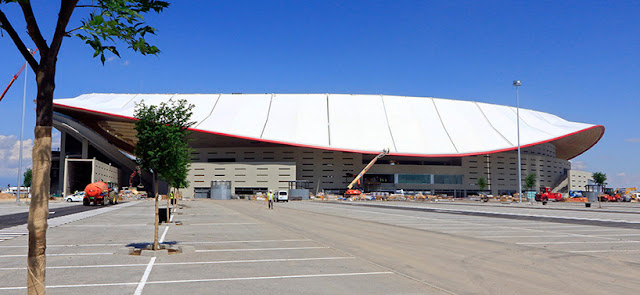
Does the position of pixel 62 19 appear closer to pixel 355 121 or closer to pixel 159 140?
pixel 159 140

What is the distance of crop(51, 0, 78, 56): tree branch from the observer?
4727mm

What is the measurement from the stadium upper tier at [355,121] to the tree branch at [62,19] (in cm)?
7652

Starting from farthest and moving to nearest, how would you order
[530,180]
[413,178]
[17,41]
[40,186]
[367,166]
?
[530,180] → [413,178] → [367,166] → [17,41] → [40,186]

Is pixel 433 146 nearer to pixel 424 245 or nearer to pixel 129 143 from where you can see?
pixel 129 143

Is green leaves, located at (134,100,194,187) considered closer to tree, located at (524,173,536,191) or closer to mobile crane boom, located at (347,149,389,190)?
mobile crane boom, located at (347,149,389,190)

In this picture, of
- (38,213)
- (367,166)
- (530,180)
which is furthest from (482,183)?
(38,213)

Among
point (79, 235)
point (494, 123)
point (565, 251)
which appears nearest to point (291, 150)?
point (494, 123)

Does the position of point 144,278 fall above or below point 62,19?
below

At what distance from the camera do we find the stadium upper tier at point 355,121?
275ft

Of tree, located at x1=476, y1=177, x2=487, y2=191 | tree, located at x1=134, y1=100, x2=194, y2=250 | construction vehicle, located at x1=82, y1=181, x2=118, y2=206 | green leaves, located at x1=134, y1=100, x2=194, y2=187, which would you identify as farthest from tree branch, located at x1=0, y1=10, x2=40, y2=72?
tree, located at x1=476, y1=177, x2=487, y2=191

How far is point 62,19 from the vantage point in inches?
189

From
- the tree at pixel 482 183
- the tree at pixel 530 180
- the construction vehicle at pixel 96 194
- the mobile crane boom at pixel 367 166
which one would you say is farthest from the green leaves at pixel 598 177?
the construction vehicle at pixel 96 194

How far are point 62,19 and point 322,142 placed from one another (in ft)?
264

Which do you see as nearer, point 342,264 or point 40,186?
point 40,186
